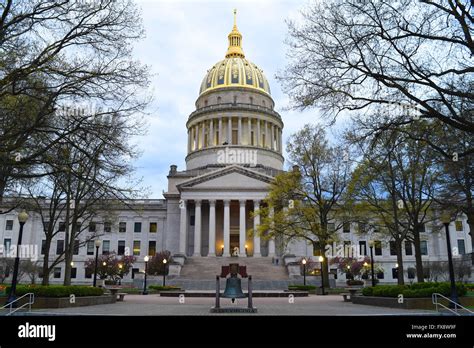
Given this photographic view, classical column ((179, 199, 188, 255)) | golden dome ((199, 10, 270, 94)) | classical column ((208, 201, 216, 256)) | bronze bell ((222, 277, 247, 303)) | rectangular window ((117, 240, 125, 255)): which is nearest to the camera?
bronze bell ((222, 277, 247, 303))

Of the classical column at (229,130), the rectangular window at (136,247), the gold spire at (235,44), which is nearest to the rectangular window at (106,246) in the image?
the rectangular window at (136,247)

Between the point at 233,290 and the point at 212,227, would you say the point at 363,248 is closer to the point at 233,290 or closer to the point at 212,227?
the point at 212,227

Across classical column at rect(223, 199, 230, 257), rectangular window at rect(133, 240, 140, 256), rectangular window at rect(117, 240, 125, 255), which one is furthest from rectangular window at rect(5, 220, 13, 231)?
classical column at rect(223, 199, 230, 257)

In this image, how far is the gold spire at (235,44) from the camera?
314ft

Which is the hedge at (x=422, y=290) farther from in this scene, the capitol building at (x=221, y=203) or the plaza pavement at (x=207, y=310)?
the capitol building at (x=221, y=203)

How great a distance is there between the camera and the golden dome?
287ft

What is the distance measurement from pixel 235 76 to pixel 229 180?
31733mm

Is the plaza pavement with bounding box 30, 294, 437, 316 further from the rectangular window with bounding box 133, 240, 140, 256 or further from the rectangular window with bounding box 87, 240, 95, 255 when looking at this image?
the rectangular window with bounding box 87, 240, 95, 255

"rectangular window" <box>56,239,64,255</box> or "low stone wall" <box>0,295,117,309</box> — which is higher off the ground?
"rectangular window" <box>56,239,64,255</box>

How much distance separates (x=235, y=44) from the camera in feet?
322

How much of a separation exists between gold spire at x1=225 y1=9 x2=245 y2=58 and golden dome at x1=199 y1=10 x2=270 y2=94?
26.6 inches

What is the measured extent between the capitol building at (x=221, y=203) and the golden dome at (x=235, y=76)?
0.21 meters
